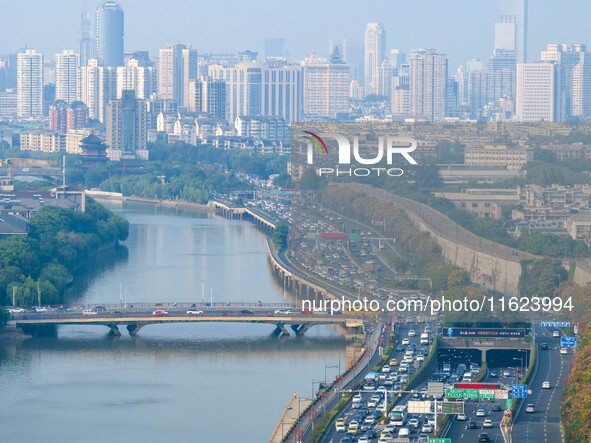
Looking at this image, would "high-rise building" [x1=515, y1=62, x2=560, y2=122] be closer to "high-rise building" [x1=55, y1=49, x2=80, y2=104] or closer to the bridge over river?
"high-rise building" [x1=55, y1=49, x2=80, y2=104]

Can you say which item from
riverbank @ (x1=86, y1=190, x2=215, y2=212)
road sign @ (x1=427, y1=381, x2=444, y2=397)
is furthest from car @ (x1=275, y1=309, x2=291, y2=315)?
riverbank @ (x1=86, y1=190, x2=215, y2=212)

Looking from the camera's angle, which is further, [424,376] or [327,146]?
[327,146]

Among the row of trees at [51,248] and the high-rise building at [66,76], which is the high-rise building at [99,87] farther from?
the row of trees at [51,248]

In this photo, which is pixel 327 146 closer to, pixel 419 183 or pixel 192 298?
pixel 419 183

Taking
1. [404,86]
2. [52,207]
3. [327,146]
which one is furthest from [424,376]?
[404,86]

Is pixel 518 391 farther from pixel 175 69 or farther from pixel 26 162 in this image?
pixel 175 69
